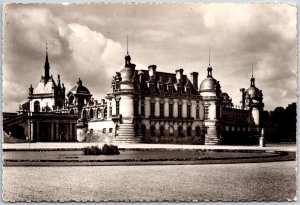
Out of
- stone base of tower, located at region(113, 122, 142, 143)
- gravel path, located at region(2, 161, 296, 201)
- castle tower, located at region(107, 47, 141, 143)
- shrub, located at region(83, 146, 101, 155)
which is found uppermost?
castle tower, located at region(107, 47, 141, 143)

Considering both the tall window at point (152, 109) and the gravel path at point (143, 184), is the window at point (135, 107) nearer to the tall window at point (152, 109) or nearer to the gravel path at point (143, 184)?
the tall window at point (152, 109)

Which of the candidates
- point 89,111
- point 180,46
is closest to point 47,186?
point 180,46

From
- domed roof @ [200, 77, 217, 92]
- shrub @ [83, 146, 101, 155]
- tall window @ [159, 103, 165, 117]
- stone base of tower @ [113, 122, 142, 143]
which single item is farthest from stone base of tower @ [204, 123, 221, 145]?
shrub @ [83, 146, 101, 155]

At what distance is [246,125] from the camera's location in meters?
28.9

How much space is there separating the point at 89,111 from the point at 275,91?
15830mm

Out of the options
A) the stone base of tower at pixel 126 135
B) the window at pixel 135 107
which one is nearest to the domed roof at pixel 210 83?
the stone base of tower at pixel 126 135

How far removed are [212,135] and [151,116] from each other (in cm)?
432

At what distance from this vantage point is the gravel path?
1059cm

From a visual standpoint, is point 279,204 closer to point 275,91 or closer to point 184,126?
point 275,91

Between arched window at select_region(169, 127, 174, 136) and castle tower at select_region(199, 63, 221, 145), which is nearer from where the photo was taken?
castle tower at select_region(199, 63, 221, 145)

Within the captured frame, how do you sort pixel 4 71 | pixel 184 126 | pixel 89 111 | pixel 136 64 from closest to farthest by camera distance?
pixel 4 71 < pixel 136 64 < pixel 89 111 < pixel 184 126

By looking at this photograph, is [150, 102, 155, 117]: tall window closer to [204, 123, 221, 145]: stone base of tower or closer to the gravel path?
[204, 123, 221, 145]: stone base of tower

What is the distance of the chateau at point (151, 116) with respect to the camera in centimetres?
2547

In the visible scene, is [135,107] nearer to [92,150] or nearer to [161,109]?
[161,109]
